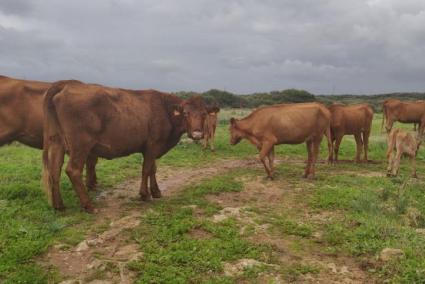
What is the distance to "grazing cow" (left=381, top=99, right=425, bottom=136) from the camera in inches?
1001

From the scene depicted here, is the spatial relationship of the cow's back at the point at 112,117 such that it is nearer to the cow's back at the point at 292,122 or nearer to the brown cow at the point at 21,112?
the brown cow at the point at 21,112

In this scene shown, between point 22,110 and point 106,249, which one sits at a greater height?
point 22,110

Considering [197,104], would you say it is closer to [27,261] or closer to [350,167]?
[27,261]

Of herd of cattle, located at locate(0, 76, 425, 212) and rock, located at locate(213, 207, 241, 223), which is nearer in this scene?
rock, located at locate(213, 207, 241, 223)

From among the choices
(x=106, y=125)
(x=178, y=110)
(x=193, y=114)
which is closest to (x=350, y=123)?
(x=193, y=114)

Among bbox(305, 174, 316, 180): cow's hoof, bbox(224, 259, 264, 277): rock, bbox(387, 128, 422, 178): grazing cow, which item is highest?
bbox(387, 128, 422, 178): grazing cow

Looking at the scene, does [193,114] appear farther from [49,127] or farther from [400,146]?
[400,146]

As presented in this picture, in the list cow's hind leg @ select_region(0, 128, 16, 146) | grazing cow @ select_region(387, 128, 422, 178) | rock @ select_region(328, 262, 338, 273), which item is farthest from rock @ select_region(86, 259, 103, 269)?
grazing cow @ select_region(387, 128, 422, 178)

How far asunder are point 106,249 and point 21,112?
4218mm

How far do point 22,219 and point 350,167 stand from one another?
1116 centimetres

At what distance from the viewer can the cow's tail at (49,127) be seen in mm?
9008

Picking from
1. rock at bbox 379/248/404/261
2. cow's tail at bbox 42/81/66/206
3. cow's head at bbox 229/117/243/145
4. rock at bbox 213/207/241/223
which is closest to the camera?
rock at bbox 379/248/404/261

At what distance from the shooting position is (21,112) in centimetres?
990

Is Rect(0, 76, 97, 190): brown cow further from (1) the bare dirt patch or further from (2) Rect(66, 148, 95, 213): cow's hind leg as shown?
(1) the bare dirt patch
